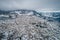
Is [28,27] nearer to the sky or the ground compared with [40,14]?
nearer to the ground

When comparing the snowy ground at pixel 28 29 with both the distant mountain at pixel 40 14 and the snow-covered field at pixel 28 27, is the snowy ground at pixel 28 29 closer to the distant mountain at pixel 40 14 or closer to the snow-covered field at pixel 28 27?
the snow-covered field at pixel 28 27

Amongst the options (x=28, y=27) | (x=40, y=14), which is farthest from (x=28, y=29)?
(x=40, y=14)

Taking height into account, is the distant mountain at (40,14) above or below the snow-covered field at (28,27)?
above

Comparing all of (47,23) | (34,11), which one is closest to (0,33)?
(34,11)

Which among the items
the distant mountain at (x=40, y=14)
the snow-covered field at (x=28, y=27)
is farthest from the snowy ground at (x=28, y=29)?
the distant mountain at (x=40, y=14)

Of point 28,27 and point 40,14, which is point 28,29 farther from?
point 40,14

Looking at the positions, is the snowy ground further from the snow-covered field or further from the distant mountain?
the distant mountain

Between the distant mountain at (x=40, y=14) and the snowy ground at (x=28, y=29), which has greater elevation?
the distant mountain at (x=40, y=14)

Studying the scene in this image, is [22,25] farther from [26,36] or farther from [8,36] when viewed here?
[8,36]

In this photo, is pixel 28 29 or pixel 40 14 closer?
pixel 28 29

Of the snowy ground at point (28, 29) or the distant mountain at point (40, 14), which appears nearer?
the snowy ground at point (28, 29)
